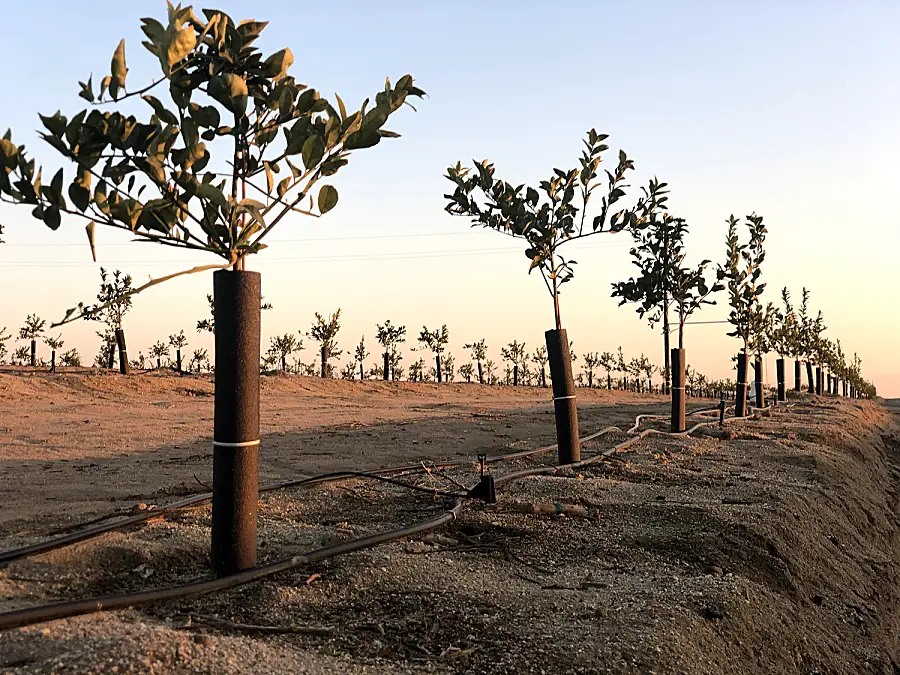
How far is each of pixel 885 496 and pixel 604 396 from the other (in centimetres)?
2729

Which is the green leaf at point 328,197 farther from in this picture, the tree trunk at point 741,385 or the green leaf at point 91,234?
the tree trunk at point 741,385

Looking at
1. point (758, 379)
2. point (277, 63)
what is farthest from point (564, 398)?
point (758, 379)

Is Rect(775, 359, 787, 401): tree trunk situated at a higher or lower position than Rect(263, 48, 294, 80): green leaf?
lower

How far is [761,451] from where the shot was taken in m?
10.3

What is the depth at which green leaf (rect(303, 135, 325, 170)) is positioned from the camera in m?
3.86

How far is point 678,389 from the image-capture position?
1235cm

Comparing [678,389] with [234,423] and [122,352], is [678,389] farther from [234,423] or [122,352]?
[122,352]

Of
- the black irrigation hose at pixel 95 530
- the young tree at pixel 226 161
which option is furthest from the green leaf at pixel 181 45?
the black irrigation hose at pixel 95 530

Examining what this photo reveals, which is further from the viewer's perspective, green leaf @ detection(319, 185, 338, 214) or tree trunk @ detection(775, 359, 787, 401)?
tree trunk @ detection(775, 359, 787, 401)

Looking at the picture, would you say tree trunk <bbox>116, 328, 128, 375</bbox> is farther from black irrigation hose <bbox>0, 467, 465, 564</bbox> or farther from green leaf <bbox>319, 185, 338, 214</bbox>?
green leaf <bbox>319, 185, 338, 214</bbox>

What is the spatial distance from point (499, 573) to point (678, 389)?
28.7ft

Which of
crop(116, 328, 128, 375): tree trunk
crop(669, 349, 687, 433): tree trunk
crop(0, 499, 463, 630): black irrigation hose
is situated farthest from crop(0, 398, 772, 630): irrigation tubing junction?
crop(116, 328, 128, 375): tree trunk

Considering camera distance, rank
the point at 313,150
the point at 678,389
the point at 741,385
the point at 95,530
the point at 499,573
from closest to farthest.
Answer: the point at 313,150
the point at 499,573
the point at 95,530
the point at 678,389
the point at 741,385

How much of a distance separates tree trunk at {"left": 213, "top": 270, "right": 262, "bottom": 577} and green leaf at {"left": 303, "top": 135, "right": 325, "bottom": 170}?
707 millimetres
